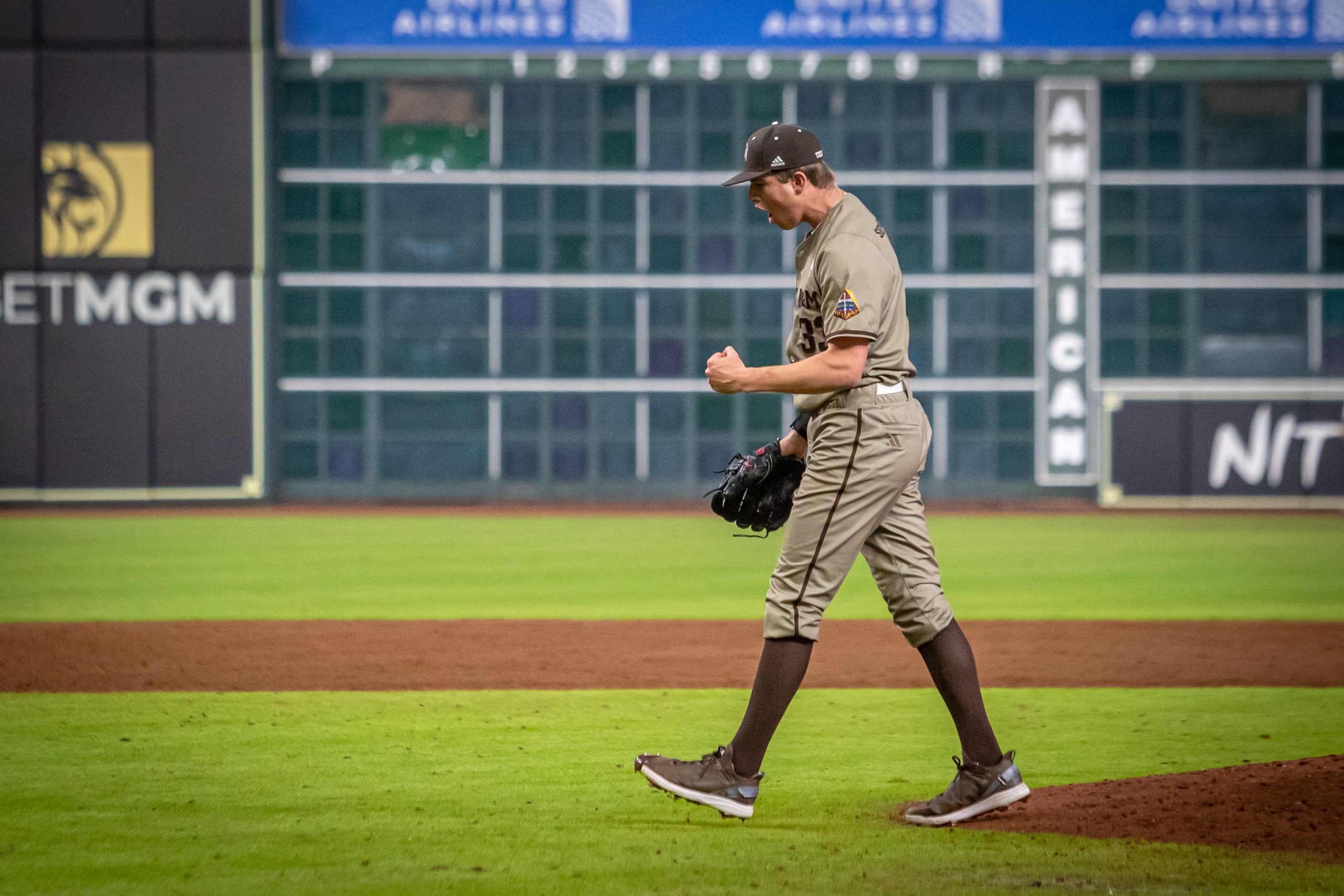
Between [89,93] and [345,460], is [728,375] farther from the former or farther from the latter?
[89,93]

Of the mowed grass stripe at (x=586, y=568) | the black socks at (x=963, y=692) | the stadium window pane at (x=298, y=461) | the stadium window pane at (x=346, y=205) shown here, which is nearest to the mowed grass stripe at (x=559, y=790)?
the black socks at (x=963, y=692)

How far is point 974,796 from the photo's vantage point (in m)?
4.40

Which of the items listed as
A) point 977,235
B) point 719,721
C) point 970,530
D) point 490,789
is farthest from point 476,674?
point 977,235

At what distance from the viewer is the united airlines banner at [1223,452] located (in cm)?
2047

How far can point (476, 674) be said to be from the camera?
759 centimetres

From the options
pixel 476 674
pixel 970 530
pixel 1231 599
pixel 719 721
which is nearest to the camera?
pixel 719 721

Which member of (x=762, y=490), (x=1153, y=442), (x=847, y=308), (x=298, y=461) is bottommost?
(x=298, y=461)

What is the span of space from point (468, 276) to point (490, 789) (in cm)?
1609

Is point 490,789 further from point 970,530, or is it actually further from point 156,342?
point 156,342

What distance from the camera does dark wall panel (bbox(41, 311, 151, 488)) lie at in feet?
66.9

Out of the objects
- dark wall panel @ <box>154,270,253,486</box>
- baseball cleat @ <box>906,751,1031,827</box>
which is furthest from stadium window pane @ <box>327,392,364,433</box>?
baseball cleat @ <box>906,751,1031,827</box>

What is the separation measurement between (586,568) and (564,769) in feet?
25.7

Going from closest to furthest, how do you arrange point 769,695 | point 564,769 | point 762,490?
point 769,695
point 762,490
point 564,769

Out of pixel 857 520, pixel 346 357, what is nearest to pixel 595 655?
pixel 857 520
